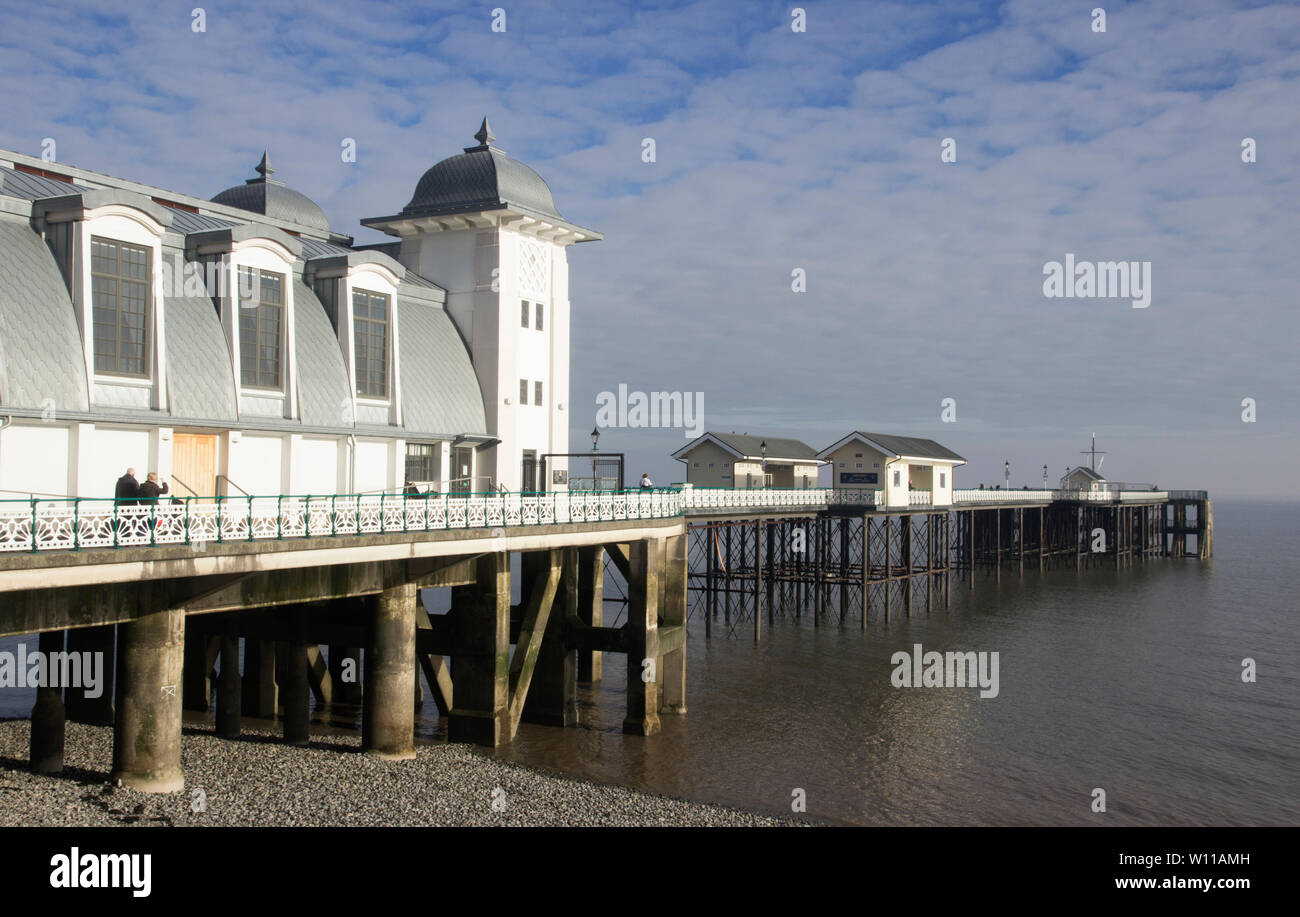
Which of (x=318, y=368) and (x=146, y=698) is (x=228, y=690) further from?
(x=146, y=698)

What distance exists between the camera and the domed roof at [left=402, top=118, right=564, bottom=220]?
91.0 feet

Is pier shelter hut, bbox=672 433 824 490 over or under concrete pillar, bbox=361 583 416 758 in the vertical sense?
over

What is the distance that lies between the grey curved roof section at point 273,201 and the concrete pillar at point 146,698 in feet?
66.8

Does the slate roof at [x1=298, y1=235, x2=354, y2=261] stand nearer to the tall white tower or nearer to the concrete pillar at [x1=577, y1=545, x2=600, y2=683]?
the tall white tower

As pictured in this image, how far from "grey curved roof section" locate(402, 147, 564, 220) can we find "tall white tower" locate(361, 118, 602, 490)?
3 centimetres

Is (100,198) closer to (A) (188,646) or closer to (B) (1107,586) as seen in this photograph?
(A) (188,646)

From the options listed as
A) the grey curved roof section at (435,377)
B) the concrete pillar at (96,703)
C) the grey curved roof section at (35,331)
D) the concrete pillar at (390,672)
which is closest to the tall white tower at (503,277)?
the grey curved roof section at (435,377)

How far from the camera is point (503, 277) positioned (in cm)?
2733

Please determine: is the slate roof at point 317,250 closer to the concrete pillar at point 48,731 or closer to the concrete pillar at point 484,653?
the concrete pillar at point 484,653

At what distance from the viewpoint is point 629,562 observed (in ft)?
84.2

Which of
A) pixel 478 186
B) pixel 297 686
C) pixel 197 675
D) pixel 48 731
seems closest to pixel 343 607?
pixel 297 686

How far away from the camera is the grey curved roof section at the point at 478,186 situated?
27734 millimetres

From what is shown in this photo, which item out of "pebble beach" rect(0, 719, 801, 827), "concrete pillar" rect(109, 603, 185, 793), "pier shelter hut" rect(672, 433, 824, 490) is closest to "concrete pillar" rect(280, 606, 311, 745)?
"pebble beach" rect(0, 719, 801, 827)

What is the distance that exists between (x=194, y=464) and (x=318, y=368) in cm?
358
